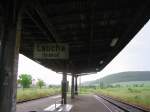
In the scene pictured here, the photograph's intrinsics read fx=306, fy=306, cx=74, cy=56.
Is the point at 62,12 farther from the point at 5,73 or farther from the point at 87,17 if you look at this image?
the point at 5,73

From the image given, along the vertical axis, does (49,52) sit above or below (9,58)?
above

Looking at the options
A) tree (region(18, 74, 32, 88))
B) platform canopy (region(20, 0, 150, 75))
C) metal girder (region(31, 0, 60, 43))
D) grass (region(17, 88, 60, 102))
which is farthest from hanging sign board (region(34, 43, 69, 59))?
tree (region(18, 74, 32, 88))

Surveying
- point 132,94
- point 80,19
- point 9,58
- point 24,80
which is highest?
point 24,80

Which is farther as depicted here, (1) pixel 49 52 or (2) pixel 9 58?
(1) pixel 49 52

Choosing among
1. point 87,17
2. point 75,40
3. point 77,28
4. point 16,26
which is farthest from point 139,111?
point 16,26

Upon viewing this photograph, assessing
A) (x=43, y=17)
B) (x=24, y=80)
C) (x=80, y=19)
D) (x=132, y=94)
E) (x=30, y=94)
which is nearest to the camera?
(x=43, y=17)

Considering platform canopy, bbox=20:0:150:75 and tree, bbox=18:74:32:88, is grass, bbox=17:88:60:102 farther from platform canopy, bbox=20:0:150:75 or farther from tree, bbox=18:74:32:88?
tree, bbox=18:74:32:88

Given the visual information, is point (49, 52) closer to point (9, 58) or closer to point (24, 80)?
point (9, 58)

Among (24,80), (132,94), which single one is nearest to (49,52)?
(132,94)

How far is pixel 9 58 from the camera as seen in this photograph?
8102 millimetres

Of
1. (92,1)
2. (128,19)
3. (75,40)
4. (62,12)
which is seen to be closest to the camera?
(92,1)

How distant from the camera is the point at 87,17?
12.4 meters

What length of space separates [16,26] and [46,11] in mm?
2857

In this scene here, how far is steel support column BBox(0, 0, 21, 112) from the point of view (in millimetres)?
8000
